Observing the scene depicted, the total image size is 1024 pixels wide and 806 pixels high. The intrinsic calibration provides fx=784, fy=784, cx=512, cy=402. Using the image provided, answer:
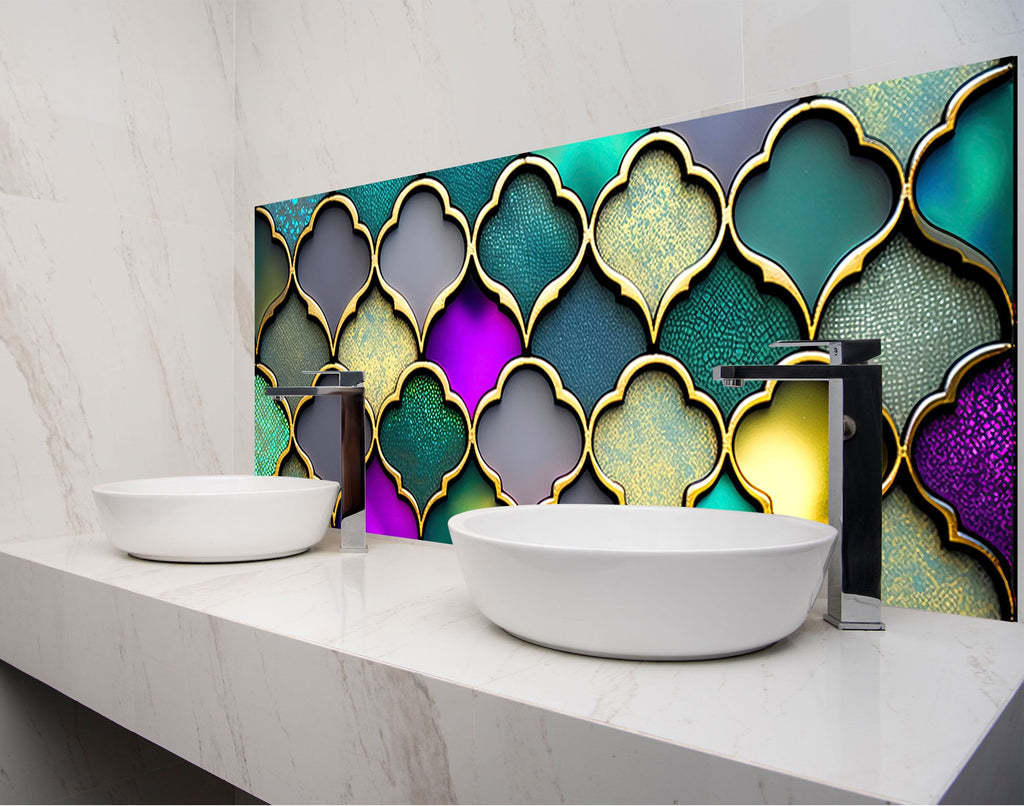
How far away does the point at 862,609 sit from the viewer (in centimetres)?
93

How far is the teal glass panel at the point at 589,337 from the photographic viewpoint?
127cm

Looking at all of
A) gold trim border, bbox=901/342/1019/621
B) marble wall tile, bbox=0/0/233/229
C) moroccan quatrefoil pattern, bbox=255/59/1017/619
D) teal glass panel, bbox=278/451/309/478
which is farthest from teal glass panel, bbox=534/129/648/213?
marble wall tile, bbox=0/0/233/229

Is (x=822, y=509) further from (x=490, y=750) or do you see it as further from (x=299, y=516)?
(x=299, y=516)

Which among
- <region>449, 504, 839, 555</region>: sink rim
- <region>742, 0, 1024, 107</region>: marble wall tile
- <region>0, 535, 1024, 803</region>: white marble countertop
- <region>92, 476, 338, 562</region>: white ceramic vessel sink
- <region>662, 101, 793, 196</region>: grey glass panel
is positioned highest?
<region>742, 0, 1024, 107</region>: marble wall tile

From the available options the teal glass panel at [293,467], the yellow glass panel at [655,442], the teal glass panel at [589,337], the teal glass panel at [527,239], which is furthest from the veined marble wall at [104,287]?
the yellow glass panel at [655,442]

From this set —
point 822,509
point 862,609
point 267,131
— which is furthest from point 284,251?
point 862,609

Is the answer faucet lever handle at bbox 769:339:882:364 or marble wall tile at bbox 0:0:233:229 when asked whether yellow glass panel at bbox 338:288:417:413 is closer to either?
marble wall tile at bbox 0:0:233:229

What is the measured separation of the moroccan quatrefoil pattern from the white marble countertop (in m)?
0.22

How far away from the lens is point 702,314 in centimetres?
119

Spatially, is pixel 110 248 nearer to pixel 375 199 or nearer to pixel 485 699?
pixel 375 199

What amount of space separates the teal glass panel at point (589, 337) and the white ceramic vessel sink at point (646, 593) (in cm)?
49

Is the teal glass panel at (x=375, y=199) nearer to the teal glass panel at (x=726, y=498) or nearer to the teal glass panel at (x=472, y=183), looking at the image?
the teal glass panel at (x=472, y=183)

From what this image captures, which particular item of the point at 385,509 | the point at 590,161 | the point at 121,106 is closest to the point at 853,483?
the point at 590,161

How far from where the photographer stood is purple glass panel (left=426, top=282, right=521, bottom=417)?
1.42 metres
